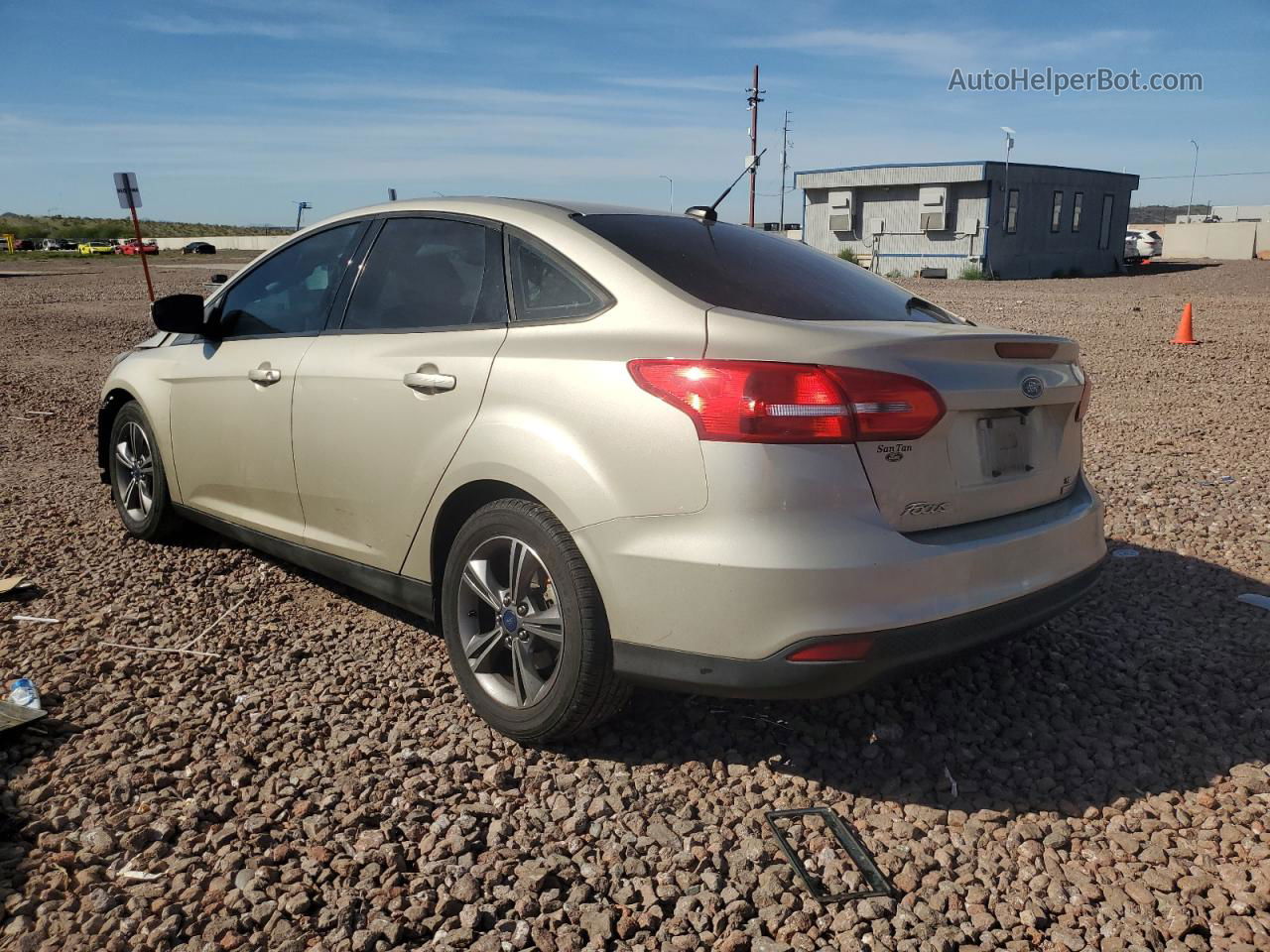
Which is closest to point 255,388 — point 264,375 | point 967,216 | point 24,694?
point 264,375

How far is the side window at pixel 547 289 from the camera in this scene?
3102 mm

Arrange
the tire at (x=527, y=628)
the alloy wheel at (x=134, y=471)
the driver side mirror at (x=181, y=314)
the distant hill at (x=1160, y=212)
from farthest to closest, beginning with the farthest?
1. the distant hill at (x=1160, y=212)
2. the alloy wheel at (x=134, y=471)
3. the driver side mirror at (x=181, y=314)
4. the tire at (x=527, y=628)

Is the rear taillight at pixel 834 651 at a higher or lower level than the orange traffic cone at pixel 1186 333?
higher

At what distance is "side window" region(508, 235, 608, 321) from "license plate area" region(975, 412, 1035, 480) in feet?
3.82

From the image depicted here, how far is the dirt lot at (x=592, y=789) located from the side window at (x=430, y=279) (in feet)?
4.27

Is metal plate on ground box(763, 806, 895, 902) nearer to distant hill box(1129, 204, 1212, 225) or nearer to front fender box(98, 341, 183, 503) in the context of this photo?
front fender box(98, 341, 183, 503)

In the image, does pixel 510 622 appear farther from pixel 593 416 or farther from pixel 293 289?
pixel 293 289

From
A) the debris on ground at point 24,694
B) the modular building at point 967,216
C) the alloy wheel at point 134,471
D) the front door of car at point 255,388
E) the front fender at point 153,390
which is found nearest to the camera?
the debris on ground at point 24,694

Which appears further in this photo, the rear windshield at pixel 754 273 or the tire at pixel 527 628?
the rear windshield at pixel 754 273

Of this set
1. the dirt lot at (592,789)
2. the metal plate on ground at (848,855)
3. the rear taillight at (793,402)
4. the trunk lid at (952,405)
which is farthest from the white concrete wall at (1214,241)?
the metal plate on ground at (848,855)

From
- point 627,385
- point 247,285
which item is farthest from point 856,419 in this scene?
point 247,285

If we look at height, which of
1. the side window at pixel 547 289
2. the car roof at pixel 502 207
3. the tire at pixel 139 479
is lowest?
the tire at pixel 139 479

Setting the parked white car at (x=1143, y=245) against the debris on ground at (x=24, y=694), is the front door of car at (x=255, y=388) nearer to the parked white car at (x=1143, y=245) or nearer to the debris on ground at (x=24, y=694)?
the debris on ground at (x=24, y=694)

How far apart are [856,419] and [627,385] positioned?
24.3 inches
